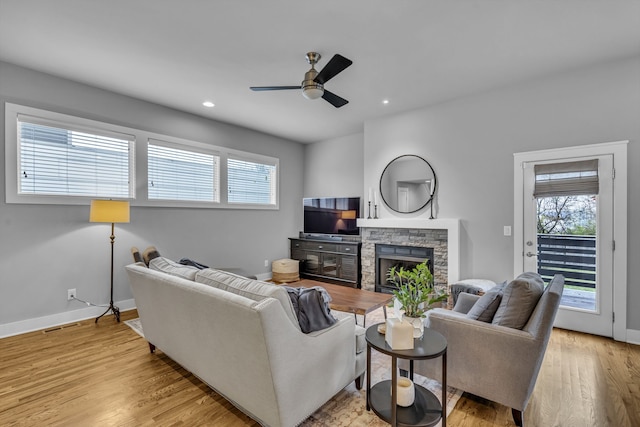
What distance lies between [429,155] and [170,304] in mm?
3755

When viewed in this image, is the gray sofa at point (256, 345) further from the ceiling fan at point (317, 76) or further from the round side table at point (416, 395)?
the ceiling fan at point (317, 76)

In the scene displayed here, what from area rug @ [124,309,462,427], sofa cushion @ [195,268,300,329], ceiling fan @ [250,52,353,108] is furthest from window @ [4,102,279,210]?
area rug @ [124,309,462,427]

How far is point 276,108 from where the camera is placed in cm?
449

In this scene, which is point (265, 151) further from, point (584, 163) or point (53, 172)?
point (584, 163)

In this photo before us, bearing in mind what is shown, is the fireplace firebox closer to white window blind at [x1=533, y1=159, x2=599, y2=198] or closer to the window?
white window blind at [x1=533, y1=159, x2=599, y2=198]

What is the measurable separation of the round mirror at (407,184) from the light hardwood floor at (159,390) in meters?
2.26

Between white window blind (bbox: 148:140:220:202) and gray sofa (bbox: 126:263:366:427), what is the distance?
8.19ft

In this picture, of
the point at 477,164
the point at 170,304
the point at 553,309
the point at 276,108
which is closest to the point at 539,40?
the point at 477,164

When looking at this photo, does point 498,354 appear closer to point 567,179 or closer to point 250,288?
point 250,288

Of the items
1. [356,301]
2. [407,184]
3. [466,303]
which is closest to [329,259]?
[407,184]

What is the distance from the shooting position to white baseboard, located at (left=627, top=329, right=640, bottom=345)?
10.0ft

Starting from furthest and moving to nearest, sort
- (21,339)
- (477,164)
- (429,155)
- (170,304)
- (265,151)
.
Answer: (265,151)
(429,155)
(477,164)
(21,339)
(170,304)

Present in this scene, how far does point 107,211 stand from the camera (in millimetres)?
3465

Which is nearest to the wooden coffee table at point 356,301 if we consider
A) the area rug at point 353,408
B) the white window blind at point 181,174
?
the area rug at point 353,408
